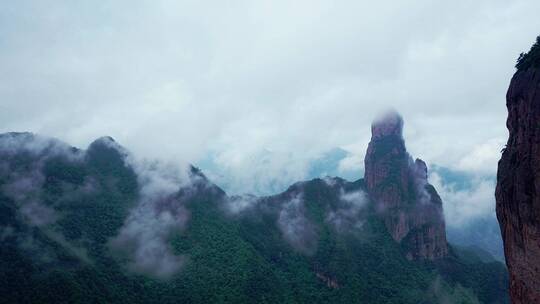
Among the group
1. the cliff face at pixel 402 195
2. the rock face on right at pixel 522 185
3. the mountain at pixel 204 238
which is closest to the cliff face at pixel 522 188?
the rock face on right at pixel 522 185

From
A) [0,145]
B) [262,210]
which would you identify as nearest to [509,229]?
[262,210]

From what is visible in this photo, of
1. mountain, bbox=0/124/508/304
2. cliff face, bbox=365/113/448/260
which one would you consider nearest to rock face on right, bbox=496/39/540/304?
mountain, bbox=0/124/508/304

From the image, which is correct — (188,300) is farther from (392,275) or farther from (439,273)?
(439,273)

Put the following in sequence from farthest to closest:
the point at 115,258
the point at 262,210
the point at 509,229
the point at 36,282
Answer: the point at 262,210
the point at 115,258
the point at 36,282
the point at 509,229

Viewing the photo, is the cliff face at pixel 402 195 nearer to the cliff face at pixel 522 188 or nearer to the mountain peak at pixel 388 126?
the mountain peak at pixel 388 126

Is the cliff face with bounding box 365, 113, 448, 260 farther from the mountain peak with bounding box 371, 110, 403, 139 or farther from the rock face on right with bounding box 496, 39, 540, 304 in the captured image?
the rock face on right with bounding box 496, 39, 540, 304

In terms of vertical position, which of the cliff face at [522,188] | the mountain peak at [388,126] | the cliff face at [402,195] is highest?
the mountain peak at [388,126]
